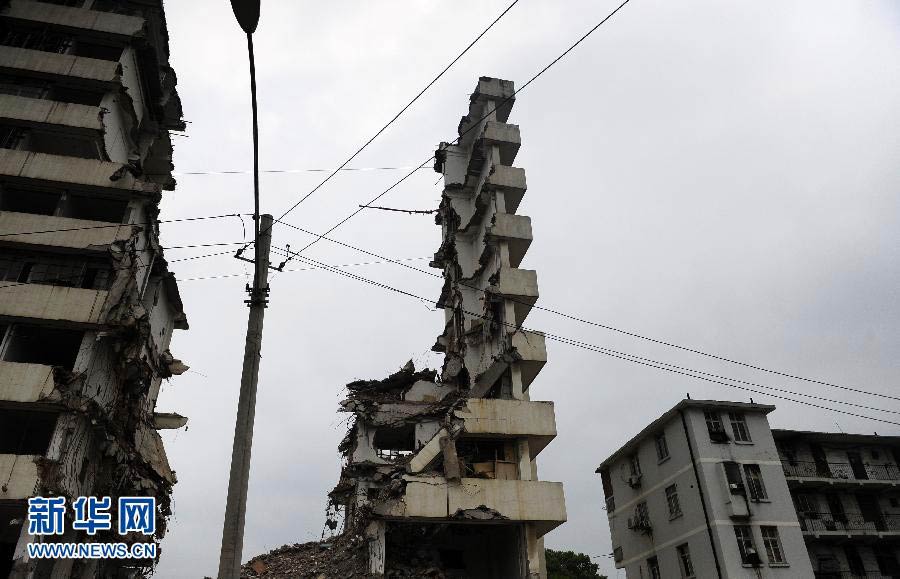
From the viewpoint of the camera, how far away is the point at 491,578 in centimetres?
2542

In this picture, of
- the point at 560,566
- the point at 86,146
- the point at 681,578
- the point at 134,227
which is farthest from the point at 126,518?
the point at 560,566

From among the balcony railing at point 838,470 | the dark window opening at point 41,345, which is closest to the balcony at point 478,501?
the dark window opening at point 41,345

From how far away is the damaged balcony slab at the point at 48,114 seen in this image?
25203mm

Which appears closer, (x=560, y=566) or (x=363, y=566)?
(x=363, y=566)

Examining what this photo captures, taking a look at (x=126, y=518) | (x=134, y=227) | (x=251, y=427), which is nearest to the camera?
(x=251, y=427)

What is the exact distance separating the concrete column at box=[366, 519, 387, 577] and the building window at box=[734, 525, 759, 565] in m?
18.0

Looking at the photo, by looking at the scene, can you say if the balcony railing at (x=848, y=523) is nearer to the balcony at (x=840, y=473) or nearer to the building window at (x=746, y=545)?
the balcony at (x=840, y=473)

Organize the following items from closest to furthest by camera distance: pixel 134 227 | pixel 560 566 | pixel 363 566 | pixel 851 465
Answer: pixel 363 566 → pixel 134 227 → pixel 851 465 → pixel 560 566

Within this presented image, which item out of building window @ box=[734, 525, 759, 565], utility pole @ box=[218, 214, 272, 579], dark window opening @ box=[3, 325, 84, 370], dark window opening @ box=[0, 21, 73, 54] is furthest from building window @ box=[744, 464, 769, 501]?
dark window opening @ box=[0, 21, 73, 54]

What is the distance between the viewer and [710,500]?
29781 millimetres

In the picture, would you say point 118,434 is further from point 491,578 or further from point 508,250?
point 508,250

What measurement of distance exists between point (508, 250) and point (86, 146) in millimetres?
20009

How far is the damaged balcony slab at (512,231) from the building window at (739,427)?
14.9 m

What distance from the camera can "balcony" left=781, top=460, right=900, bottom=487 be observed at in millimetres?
33438
